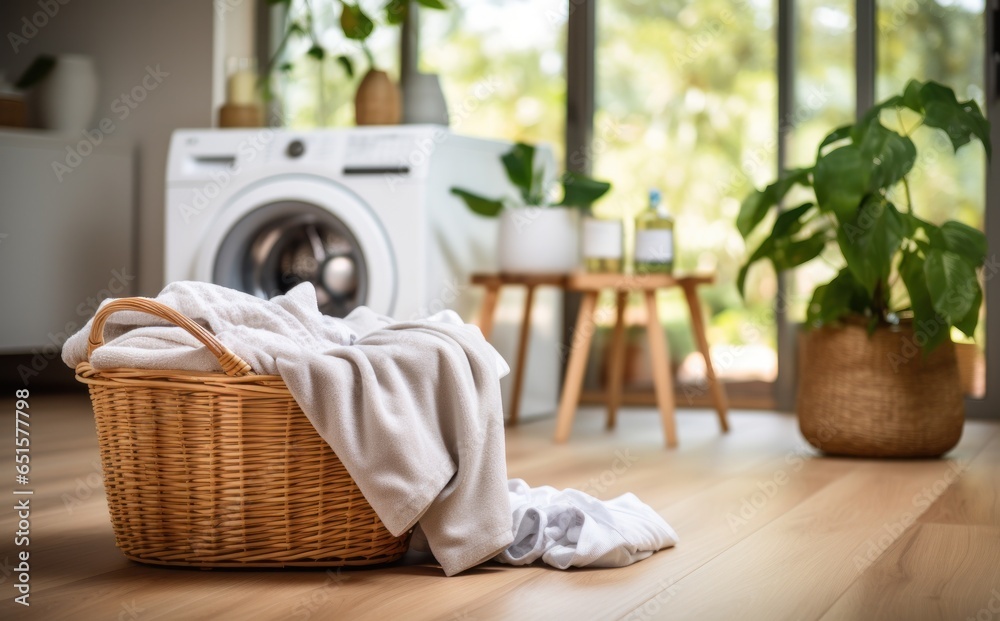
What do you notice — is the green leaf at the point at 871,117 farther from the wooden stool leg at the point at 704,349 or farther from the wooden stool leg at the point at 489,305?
the wooden stool leg at the point at 489,305

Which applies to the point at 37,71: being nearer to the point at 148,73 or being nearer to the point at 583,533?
the point at 148,73

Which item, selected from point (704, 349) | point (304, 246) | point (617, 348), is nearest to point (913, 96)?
point (704, 349)

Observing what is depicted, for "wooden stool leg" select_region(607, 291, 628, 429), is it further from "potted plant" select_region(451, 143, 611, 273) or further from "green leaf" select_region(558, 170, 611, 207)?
"green leaf" select_region(558, 170, 611, 207)

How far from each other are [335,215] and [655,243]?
32.3 inches

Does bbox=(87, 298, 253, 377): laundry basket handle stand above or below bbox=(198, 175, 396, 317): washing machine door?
below

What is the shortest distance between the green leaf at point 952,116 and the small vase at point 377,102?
1.41 meters

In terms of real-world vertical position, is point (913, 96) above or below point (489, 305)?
above

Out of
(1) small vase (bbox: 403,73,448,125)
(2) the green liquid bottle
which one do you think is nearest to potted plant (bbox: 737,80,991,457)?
(2) the green liquid bottle

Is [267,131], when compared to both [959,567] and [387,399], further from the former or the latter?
[959,567]

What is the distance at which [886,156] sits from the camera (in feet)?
7.77

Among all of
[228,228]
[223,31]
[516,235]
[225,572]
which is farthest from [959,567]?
[223,31]

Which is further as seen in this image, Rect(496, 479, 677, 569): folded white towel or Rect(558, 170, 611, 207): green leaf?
Rect(558, 170, 611, 207): green leaf

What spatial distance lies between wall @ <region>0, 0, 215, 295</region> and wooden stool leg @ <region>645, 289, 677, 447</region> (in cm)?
167

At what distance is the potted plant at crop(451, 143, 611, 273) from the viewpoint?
297 cm
